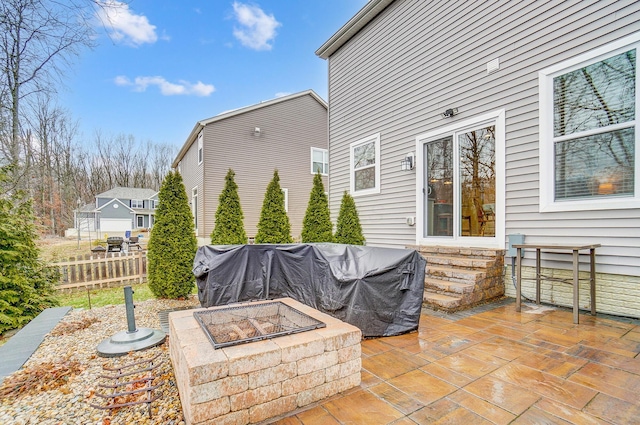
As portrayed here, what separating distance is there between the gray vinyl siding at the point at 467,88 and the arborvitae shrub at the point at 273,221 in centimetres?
178

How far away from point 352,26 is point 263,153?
24.5ft

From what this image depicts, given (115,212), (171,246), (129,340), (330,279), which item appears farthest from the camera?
(115,212)

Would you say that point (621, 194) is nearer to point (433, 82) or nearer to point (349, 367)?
point (433, 82)

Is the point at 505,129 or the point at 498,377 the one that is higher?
the point at 505,129

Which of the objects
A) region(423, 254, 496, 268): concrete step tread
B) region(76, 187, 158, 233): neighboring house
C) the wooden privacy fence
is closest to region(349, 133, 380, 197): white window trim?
region(423, 254, 496, 268): concrete step tread

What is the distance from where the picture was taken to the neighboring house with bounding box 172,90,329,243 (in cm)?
1239

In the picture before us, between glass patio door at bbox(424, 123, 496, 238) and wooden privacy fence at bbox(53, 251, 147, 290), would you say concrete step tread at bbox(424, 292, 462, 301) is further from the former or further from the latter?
wooden privacy fence at bbox(53, 251, 147, 290)

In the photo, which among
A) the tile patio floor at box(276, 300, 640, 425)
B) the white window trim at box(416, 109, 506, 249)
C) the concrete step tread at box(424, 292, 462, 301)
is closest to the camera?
the tile patio floor at box(276, 300, 640, 425)

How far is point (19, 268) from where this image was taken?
4.12 metres

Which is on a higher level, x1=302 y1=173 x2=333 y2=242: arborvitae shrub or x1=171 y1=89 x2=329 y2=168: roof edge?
x1=171 y1=89 x2=329 y2=168: roof edge

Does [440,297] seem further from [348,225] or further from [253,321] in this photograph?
[348,225]

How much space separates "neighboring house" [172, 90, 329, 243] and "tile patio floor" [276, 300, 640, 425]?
1084 cm

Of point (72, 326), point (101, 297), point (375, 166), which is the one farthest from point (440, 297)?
point (101, 297)

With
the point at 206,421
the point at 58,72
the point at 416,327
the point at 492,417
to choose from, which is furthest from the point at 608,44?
the point at 58,72
